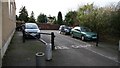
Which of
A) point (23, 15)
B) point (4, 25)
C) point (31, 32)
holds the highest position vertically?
point (23, 15)

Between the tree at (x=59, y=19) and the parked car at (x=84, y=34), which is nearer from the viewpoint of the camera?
the parked car at (x=84, y=34)

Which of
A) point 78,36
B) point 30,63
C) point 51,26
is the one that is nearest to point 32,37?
point 78,36

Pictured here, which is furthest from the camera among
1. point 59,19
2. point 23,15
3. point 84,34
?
point 23,15

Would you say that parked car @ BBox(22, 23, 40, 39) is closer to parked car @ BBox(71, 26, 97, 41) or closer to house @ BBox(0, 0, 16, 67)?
parked car @ BBox(71, 26, 97, 41)

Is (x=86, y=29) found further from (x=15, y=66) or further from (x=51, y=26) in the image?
(x=51, y=26)

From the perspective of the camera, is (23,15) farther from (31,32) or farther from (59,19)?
(31,32)

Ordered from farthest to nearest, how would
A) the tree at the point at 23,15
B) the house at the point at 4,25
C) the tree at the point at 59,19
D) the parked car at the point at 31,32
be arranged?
1. the tree at the point at 23,15
2. the tree at the point at 59,19
3. the parked car at the point at 31,32
4. the house at the point at 4,25

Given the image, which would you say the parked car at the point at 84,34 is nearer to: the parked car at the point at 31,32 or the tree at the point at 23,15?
the parked car at the point at 31,32

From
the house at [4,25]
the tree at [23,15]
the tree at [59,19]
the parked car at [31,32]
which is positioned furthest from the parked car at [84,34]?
the tree at [23,15]

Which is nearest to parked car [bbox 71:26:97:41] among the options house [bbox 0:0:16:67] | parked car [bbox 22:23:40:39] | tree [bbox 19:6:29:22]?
parked car [bbox 22:23:40:39]

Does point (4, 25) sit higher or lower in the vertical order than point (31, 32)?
higher

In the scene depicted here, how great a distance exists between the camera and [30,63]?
10039mm

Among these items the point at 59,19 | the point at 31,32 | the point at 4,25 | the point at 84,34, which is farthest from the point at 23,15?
the point at 4,25

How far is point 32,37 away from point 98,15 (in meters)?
7.13
